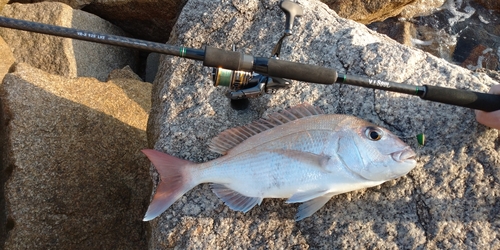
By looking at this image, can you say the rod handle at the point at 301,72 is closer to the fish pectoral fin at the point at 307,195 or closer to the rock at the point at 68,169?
the fish pectoral fin at the point at 307,195

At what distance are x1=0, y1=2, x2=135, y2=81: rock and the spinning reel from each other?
2.65 metres

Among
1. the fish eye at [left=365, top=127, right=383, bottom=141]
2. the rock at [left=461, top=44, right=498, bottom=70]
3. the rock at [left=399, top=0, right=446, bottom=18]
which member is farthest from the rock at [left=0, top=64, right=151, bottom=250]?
the rock at [left=461, top=44, right=498, bottom=70]

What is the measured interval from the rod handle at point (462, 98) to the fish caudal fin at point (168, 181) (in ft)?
5.58

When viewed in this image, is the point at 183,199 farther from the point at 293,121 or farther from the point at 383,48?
the point at 383,48

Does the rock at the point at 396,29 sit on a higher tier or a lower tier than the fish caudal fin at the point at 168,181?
higher

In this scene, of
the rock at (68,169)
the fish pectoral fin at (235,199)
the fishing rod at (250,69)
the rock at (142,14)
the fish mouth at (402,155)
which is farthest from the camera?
the rock at (142,14)

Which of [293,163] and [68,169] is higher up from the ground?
[293,163]

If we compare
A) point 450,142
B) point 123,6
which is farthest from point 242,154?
point 123,6

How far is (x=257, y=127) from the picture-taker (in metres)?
3.01

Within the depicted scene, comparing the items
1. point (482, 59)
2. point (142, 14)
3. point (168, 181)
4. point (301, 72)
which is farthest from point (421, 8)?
point (168, 181)

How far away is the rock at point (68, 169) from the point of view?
3662 mm

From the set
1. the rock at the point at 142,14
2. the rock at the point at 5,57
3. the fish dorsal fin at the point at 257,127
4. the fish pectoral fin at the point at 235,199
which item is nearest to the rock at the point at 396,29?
the rock at the point at 142,14

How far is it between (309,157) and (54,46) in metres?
3.75

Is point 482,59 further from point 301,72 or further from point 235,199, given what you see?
point 235,199
